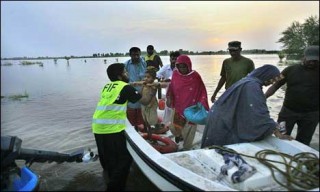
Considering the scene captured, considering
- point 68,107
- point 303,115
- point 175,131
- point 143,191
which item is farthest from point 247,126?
point 68,107

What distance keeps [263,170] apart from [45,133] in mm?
6827

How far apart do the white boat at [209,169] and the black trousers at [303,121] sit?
840 mm

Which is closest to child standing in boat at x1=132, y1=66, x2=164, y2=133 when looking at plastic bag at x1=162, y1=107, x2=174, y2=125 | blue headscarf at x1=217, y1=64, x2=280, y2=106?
plastic bag at x1=162, y1=107, x2=174, y2=125

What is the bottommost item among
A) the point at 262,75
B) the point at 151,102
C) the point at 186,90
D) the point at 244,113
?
the point at 151,102

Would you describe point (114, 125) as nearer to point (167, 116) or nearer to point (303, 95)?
point (167, 116)

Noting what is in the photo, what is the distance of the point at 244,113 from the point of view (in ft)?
11.5

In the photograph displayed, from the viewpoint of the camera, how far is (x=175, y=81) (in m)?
4.61

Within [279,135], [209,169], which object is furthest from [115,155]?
[279,135]

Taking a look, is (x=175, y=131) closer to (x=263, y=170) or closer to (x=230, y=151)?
(x=230, y=151)

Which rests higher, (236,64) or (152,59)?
(152,59)

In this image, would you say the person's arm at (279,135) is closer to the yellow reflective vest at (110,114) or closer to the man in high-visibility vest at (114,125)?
the man in high-visibility vest at (114,125)

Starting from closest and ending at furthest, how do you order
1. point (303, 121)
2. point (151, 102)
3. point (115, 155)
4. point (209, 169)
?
1. point (209, 169)
2. point (115, 155)
3. point (303, 121)
4. point (151, 102)

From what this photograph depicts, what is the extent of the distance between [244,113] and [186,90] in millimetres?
1188

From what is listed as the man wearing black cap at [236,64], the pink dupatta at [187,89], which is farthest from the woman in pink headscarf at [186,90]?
the man wearing black cap at [236,64]
